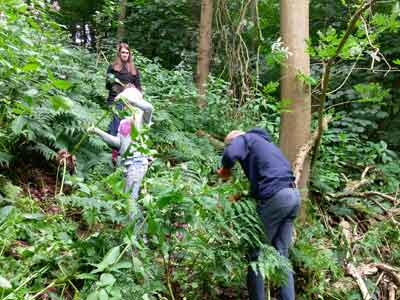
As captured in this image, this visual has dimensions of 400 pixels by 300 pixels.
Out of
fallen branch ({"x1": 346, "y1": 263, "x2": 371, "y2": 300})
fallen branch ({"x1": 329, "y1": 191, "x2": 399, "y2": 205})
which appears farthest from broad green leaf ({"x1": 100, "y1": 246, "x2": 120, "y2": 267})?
fallen branch ({"x1": 329, "y1": 191, "x2": 399, "y2": 205})

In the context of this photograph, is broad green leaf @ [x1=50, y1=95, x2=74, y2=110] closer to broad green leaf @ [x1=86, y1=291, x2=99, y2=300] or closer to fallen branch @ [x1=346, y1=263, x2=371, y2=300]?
broad green leaf @ [x1=86, y1=291, x2=99, y2=300]

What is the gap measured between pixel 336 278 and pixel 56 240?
2.70 m

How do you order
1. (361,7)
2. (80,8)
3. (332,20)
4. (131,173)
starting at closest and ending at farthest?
(361,7)
(131,173)
(332,20)
(80,8)

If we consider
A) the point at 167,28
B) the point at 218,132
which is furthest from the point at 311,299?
the point at 167,28

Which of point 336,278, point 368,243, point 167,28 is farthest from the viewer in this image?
point 167,28

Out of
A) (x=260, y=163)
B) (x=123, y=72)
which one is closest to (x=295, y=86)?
(x=260, y=163)

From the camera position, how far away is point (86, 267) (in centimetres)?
296

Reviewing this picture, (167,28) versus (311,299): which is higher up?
(167,28)

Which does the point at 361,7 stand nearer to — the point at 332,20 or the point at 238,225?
the point at 238,225

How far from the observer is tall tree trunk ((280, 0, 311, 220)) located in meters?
5.03

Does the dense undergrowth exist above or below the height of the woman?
below

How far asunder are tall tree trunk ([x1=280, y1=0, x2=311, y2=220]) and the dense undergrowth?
0.27 meters

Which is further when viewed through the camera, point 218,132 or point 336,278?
point 218,132

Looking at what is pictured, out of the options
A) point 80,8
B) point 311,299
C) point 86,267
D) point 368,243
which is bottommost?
point 311,299
